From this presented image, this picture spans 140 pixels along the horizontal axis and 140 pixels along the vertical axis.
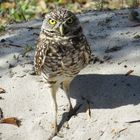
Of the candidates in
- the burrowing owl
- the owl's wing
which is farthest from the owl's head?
the owl's wing

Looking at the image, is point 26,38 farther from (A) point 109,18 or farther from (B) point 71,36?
(B) point 71,36

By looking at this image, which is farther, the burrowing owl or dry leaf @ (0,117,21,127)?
dry leaf @ (0,117,21,127)

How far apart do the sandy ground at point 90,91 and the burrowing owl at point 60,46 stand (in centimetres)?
49

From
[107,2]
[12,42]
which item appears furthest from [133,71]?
[107,2]

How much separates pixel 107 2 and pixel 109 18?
2.16 metres

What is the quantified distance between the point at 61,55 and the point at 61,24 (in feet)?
0.85

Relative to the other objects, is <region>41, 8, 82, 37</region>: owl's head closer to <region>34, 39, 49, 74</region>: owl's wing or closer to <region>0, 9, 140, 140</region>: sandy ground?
<region>34, 39, 49, 74</region>: owl's wing

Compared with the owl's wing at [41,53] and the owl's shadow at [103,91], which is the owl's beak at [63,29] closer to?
the owl's wing at [41,53]

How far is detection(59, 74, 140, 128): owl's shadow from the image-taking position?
15.9 ft

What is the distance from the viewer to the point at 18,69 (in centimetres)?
546

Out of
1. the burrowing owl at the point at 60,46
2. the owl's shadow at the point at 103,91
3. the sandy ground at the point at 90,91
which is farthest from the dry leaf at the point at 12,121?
the burrowing owl at the point at 60,46

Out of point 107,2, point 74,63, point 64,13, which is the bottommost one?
point 107,2

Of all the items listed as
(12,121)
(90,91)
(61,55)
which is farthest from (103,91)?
(12,121)

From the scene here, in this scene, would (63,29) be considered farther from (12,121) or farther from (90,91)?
(12,121)
